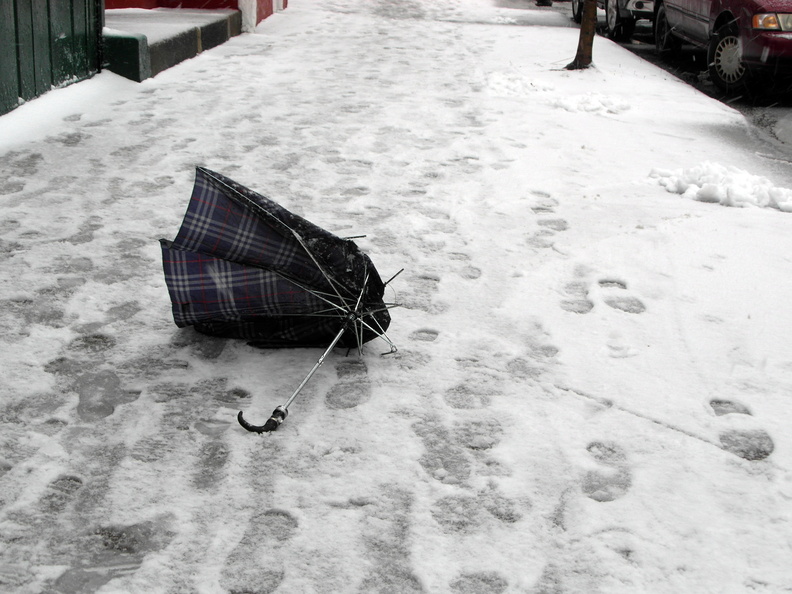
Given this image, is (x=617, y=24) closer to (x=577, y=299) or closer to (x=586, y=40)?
(x=586, y=40)

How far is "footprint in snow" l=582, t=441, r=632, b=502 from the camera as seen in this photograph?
2.17 m

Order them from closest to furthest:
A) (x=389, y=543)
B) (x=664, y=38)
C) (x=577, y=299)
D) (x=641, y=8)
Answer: (x=389, y=543) → (x=577, y=299) → (x=664, y=38) → (x=641, y=8)

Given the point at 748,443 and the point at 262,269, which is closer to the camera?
the point at 748,443

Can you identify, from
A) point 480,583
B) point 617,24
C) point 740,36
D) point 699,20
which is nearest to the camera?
point 480,583

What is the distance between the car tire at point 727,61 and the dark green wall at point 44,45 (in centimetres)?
543

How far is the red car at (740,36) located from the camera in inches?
278

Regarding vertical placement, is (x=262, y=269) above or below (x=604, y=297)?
above

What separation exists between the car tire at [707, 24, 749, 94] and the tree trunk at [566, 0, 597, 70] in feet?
3.66

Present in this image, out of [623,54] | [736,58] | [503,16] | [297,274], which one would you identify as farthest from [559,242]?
[503,16]

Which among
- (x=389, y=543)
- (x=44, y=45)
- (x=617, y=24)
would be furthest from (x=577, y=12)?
(x=389, y=543)

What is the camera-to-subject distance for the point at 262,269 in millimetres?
2617

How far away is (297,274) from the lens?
2.66 m

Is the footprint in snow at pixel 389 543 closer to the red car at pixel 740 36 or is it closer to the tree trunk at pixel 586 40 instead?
the red car at pixel 740 36

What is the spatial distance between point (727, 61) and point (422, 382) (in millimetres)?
6329
